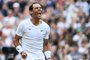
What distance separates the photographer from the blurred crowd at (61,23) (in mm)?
17500

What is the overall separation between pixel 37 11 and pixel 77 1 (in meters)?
11.4

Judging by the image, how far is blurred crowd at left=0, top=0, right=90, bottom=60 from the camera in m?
17.5

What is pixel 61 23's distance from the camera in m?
19.7

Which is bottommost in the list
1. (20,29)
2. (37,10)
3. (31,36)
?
(31,36)

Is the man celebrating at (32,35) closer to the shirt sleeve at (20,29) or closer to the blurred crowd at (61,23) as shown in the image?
the shirt sleeve at (20,29)

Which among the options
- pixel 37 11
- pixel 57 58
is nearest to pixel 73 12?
pixel 57 58

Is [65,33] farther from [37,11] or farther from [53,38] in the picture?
[37,11]

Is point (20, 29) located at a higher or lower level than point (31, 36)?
higher

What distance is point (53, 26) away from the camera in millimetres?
19469

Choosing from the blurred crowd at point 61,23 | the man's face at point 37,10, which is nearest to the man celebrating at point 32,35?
the man's face at point 37,10

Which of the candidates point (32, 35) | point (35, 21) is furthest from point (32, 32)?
point (35, 21)

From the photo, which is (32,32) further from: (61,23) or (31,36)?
(61,23)

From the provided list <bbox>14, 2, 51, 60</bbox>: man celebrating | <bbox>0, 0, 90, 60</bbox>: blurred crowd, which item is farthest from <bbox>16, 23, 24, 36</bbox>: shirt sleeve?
<bbox>0, 0, 90, 60</bbox>: blurred crowd

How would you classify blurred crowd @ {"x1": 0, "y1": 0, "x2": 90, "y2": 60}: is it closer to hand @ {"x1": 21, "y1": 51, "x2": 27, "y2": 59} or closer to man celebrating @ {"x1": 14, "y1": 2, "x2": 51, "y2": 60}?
man celebrating @ {"x1": 14, "y1": 2, "x2": 51, "y2": 60}
